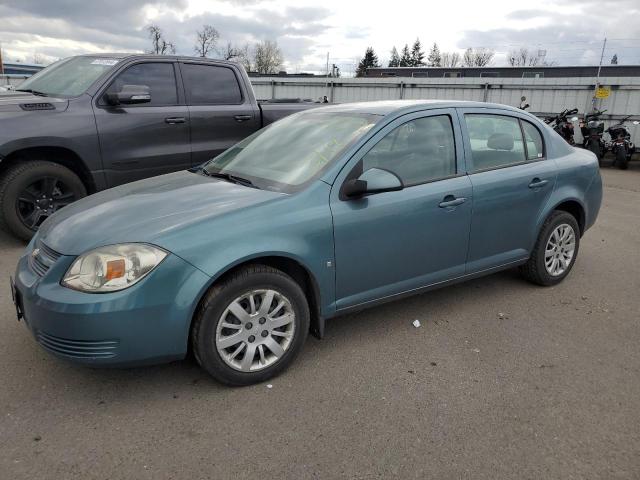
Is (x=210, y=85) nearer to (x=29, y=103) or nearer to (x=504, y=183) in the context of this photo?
(x=29, y=103)

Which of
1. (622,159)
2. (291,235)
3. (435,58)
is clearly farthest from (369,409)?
(435,58)

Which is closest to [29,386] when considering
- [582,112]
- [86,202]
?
[86,202]

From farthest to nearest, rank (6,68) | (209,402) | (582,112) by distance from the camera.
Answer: (6,68), (582,112), (209,402)

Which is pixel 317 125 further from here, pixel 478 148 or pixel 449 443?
pixel 449 443

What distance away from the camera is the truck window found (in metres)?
5.84

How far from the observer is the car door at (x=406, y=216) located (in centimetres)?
327

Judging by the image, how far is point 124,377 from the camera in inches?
122

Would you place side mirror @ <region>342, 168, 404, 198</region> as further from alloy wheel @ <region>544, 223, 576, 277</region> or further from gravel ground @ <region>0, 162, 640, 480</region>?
alloy wheel @ <region>544, 223, 576, 277</region>

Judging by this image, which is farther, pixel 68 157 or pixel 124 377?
pixel 68 157

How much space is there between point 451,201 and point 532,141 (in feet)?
4.12

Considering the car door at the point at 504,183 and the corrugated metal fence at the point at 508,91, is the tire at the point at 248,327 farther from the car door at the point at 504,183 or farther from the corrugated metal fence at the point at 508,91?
the corrugated metal fence at the point at 508,91

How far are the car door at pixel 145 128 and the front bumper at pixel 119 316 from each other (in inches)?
124

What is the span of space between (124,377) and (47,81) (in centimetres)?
451

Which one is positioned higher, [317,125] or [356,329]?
[317,125]
